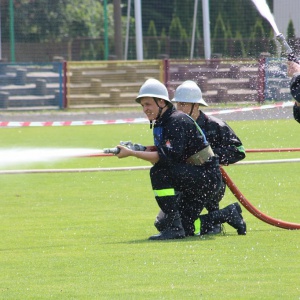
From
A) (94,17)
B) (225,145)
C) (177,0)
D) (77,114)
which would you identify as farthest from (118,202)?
(94,17)

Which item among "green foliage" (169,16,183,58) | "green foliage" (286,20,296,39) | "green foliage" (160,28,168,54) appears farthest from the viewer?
"green foliage" (169,16,183,58)

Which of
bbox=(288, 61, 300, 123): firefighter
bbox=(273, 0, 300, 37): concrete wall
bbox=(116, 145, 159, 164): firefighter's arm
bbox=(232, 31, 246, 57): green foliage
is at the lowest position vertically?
bbox=(116, 145, 159, 164): firefighter's arm

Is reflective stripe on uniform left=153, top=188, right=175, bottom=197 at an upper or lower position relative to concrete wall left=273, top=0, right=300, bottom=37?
lower

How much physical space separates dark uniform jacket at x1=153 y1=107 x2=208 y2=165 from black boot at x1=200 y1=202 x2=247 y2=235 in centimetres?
57

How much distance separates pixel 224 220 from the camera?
8.45m

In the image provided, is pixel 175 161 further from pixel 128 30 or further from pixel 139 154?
pixel 128 30

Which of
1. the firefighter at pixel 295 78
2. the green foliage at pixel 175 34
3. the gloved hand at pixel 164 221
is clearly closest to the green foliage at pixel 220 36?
the green foliage at pixel 175 34

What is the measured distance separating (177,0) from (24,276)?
3487 cm

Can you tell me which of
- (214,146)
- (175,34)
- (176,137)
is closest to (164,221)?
(176,137)

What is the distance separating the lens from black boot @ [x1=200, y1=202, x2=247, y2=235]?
838cm

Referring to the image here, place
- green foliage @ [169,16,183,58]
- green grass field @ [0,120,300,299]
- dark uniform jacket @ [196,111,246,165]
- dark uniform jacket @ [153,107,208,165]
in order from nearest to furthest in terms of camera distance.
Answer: green grass field @ [0,120,300,299], dark uniform jacket @ [153,107,208,165], dark uniform jacket @ [196,111,246,165], green foliage @ [169,16,183,58]

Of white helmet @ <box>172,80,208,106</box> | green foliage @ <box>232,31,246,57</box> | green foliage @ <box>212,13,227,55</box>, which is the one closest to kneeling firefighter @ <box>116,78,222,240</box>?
white helmet @ <box>172,80,208,106</box>

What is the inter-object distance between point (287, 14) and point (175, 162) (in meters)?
24.4

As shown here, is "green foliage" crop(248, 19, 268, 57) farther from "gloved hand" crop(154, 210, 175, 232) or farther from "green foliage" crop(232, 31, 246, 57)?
"gloved hand" crop(154, 210, 175, 232)
